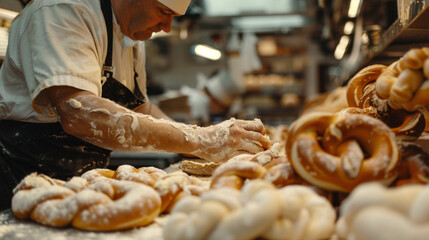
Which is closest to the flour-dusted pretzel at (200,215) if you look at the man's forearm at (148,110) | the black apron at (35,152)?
the black apron at (35,152)

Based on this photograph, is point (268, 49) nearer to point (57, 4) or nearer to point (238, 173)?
point (57, 4)

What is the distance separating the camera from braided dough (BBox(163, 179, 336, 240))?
2.49 feet

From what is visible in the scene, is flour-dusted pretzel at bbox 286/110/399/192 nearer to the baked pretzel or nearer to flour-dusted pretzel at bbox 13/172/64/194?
the baked pretzel

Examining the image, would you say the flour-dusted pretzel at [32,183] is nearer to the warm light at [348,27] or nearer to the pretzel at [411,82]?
the pretzel at [411,82]

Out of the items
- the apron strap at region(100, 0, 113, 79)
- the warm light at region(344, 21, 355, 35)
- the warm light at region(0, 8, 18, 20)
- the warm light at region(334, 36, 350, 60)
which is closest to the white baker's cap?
the apron strap at region(100, 0, 113, 79)

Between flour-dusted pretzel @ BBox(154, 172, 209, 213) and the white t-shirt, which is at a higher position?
the white t-shirt

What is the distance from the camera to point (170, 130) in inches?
69.3

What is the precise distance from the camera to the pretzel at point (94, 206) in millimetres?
993

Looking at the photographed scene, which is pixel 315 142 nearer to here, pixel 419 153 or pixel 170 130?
pixel 419 153

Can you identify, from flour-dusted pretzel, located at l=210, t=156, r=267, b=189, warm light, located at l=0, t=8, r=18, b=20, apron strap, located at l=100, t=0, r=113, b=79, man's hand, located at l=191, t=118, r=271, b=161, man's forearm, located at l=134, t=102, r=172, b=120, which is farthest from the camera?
warm light, located at l=0, t=8, r=18, b=20

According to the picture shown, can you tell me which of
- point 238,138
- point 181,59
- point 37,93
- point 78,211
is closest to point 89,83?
point 37,93

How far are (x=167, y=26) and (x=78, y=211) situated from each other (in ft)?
4.98

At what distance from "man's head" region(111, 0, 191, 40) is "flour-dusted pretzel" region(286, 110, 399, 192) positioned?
1.37m

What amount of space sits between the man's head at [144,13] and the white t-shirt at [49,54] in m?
0.17
